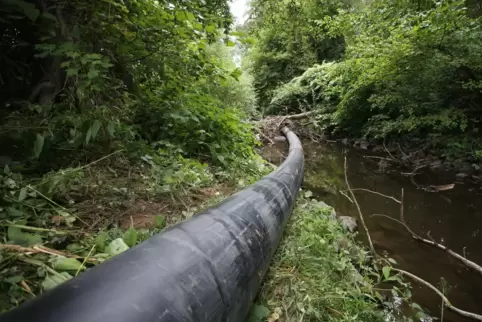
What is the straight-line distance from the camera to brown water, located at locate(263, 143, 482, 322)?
7.48 feet

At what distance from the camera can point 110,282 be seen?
0.66 metres

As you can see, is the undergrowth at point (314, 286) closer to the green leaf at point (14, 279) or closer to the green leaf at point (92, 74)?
the green leaf at point (14, 279)

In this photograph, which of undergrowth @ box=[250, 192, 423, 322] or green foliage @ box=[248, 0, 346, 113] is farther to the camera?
green foliage @ box=[248, 0, 346, 113]

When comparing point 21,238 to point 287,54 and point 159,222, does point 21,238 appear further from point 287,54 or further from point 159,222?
point 287,54

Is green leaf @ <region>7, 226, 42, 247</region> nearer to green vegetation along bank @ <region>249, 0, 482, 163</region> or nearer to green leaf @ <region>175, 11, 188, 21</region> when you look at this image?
green leaf @ <region>175, 11, 188, 21</region>

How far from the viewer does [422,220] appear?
11.4 feet

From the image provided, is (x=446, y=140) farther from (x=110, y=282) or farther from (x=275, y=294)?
(x=110, y=282)

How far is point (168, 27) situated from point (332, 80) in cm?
819

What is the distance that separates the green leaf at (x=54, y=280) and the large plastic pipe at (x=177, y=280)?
179 millimetres

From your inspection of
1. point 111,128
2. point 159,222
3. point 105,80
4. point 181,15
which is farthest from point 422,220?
point 105,80

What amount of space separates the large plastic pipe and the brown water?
176cm

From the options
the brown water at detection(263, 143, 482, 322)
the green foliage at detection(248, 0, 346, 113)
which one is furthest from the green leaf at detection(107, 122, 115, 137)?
the green foliage at detection(248, 0, 346, 113)

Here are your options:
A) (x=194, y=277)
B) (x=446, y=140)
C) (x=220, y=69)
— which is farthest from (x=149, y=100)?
(x=446, y=140)

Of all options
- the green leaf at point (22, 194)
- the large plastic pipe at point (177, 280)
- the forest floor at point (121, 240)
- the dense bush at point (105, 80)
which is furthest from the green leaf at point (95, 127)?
the large plastic pipe at point (177, 280)
